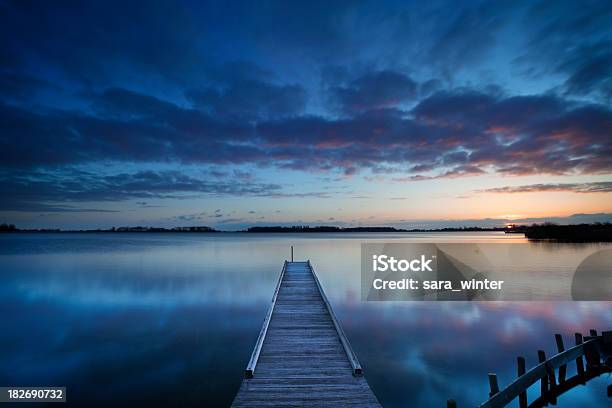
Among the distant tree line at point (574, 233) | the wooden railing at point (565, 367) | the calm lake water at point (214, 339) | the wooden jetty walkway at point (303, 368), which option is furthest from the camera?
the distant tree line at point (574, 233)

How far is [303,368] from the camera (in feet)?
27.3

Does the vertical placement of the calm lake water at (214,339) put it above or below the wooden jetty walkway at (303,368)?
below

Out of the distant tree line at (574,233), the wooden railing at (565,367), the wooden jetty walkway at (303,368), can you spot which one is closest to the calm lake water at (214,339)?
the wooden railing at (565,367)

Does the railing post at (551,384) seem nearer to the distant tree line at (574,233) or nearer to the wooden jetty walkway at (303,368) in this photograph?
the wooden jetty walkway at (303,368)

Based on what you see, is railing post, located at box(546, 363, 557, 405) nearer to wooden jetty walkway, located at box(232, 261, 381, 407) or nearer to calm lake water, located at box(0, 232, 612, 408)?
calm lake water, located at box(0, 232, 612, 408)

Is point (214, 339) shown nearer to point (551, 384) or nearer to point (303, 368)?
point (303, 368)

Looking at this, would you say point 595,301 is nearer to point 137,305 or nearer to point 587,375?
point 587,375

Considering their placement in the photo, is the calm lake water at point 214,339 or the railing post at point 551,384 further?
the calm lake water at point 214,339

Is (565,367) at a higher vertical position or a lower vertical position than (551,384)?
higher

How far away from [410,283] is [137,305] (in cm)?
1985

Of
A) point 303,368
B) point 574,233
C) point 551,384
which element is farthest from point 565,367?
point 574,233

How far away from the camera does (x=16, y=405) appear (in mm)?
9031

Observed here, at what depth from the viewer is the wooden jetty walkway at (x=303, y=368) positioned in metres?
6.97

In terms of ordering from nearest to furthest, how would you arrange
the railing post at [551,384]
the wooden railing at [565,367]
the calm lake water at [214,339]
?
the railing post at [551,384] → the wooden railing at [565,367] → the calm lake water at [214,339]
